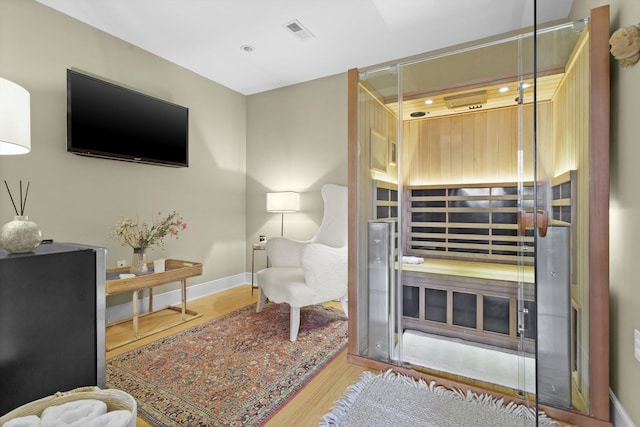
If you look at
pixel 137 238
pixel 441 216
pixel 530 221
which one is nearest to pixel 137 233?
pixel 137 238

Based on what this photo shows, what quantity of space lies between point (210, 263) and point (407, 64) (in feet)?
9.32

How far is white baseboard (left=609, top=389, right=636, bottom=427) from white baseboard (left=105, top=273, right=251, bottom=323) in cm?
325

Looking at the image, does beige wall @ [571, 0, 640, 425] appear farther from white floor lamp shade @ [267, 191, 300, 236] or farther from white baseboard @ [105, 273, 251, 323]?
white baseboard @ [105, 273, 251, 323]

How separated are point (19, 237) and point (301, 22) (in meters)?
2.29

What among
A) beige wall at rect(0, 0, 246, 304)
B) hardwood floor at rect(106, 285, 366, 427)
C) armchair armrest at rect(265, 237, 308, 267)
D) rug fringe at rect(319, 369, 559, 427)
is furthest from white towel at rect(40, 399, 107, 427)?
armchair armrest at rect(265, 237, 308, 267)

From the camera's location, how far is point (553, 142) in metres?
1.22

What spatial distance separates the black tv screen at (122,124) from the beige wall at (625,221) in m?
3.22

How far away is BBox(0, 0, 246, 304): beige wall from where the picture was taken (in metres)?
2.22

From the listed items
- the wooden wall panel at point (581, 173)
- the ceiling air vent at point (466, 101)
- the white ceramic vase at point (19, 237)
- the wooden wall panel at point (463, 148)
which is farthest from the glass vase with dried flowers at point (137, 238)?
the wooden wall panel at point (581, 173)

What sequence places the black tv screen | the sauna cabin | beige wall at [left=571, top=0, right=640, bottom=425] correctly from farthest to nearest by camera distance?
the black tv screen
the sauna cabin
beige wall at [left=571, top=0, right=640, bottom=425]

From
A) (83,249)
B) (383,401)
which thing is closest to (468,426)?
(383,401)

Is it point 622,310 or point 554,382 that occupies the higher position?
point 622,310

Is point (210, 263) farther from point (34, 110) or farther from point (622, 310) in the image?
point (622, 310)

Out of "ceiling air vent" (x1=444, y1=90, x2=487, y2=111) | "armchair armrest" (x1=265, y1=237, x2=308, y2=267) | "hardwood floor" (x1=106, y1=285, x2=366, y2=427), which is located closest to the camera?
"hardwood floor" (x1=106, y1=285, x2=366, y2=427)
